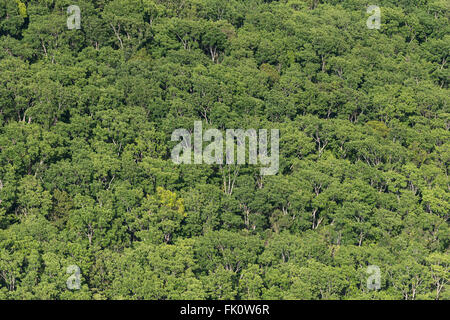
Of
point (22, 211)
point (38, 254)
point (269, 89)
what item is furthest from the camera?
point (269, 89)

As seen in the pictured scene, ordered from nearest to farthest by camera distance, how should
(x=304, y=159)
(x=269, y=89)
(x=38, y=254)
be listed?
(x=38, y=254) < (x=304, y=159) < (x=269, y=89)

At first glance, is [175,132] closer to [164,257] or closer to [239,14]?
[164,257]
